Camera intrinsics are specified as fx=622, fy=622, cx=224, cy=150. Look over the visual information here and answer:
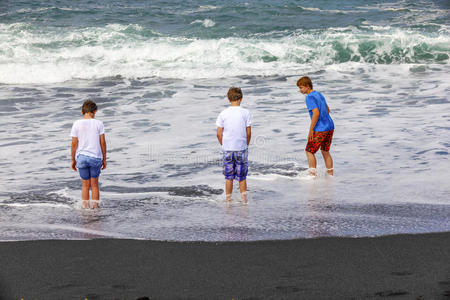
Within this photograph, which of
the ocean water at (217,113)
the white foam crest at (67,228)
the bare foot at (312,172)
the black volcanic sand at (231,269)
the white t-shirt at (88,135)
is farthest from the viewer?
the bare foot at (312,172)

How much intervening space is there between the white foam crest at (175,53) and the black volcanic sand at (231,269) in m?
12.7

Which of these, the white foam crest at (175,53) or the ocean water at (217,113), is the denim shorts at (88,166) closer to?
the ocean water at (217,113)

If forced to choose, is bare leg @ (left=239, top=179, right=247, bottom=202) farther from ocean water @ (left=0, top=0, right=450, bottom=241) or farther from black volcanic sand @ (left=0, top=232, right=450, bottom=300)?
black volcanic sand @ (left=0, top=232, right=450, bottom=300)

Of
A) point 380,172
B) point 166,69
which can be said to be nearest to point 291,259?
point 380,172

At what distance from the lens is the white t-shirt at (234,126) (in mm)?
6941

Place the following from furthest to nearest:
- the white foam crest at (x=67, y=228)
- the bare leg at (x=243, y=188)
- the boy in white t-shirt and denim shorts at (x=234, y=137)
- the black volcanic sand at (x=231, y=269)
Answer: the bare leg at (x=243, y=188) < the boy in white t-shirt and denim shorts at (x=234, y=137) < the white foam crest at (x=67, y=228) < the black volcanic sand at (x=231, y=269)

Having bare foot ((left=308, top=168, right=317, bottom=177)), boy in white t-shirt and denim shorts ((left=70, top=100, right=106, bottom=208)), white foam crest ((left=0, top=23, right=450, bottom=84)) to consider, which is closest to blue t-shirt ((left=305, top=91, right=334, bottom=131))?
bare foot ((left=308, top=168, right=317, bottom=177))

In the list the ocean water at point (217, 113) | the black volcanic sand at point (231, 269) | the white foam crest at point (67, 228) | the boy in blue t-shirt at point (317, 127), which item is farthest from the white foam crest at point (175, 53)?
the black volcanic sand at point (231, 269)

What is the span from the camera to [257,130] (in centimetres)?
1079

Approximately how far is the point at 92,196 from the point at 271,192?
2.07 m

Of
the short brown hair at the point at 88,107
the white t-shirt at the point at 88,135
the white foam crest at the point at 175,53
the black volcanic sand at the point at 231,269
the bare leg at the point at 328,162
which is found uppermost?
the white foam crest at the point at 175,53

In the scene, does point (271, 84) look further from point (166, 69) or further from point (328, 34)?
point (328, 34)

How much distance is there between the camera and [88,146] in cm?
687

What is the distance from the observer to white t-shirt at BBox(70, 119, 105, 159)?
6.84 metres
